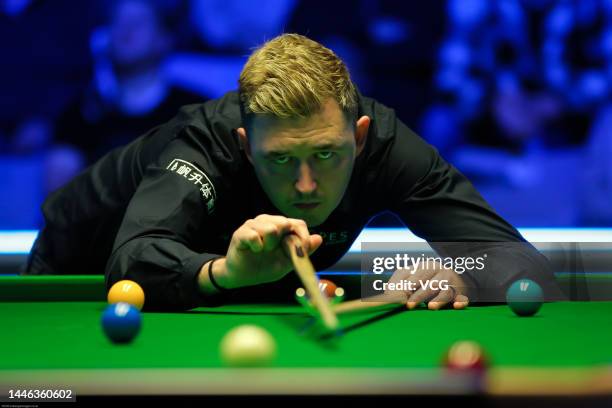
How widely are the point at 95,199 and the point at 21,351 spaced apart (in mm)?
1744

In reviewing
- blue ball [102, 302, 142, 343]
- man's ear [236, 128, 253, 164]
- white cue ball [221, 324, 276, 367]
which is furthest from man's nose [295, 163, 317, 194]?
white cue ball [221, 324, 276, 367]

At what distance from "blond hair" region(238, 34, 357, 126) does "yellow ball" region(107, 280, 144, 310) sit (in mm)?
624

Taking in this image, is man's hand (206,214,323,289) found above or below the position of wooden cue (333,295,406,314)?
above

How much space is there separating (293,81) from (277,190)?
1.08 feet

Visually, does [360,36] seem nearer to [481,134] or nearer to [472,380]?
[481,134]

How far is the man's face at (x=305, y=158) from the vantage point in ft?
8.41

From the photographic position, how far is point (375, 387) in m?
1.28

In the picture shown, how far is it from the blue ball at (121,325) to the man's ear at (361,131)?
1170 millimetres

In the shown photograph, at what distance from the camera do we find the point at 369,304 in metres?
2.39

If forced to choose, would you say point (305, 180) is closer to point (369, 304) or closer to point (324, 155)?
point (324, 155)

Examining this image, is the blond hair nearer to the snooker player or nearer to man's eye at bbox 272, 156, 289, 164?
the snooker player

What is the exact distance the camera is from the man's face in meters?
2.56

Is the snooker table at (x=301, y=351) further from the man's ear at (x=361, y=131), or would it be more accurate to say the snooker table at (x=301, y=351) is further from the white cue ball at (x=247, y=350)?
the man's ear at (x=361, y=131)

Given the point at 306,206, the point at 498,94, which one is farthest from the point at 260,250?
the point at 498,94
